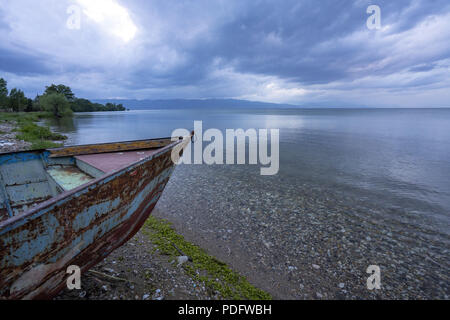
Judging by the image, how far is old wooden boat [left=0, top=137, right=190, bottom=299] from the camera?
205 cm

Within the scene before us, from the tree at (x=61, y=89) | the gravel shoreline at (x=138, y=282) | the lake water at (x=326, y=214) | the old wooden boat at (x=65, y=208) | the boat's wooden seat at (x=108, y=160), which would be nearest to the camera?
the old wooden boat at (x=65, y=208)

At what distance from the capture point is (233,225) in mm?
7172

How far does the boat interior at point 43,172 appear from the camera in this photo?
4555mm

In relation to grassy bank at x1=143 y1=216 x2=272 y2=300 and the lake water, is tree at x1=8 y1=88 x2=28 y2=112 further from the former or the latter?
grassy bank at x1=143 y1=216 x2=272 y2=300

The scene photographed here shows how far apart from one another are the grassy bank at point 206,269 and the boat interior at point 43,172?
8.86 feet

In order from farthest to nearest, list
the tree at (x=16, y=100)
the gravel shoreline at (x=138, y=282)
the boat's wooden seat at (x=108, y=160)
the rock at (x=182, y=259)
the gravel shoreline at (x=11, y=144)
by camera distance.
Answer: the tree at (x=16, y=100) < the gravel shoreline at (x=11, y=144) < the rock at (x=182, y=259) < the boat's wooden seat at (x=108, y=160) < the gravel shoreline at (x=138, y=282)

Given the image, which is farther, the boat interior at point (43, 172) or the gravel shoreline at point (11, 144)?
the gravel shoreline at point (11, 144)

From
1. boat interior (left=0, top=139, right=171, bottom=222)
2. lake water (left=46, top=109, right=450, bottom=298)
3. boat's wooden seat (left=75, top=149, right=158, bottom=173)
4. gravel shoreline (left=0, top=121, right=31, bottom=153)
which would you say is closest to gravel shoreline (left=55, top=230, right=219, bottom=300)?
lake water (left=46, top=109, right=450, bottom=298)

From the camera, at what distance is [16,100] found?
91.2 m

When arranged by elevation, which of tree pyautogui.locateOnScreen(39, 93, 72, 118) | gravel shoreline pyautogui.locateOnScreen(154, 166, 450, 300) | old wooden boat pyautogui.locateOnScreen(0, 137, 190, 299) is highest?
tree pyautogui.locateOnScreen(39, 93, 72, 118)

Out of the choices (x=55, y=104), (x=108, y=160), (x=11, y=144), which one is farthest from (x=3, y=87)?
(x=108, y=160)

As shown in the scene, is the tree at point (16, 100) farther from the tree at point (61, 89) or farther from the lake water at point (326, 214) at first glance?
the lake water at point (326, 214)

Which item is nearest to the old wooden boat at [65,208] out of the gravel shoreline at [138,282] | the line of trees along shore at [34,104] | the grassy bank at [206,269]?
the gravel shoreline at [138,282]

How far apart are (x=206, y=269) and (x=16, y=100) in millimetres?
132782
